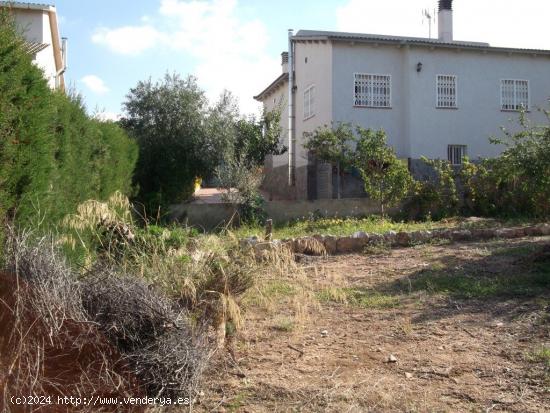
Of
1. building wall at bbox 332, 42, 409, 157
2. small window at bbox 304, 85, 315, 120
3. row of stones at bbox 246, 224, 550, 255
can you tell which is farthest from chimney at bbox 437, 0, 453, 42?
row of stones at bbox 246, 224, 550, 255

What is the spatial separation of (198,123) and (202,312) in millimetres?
13729

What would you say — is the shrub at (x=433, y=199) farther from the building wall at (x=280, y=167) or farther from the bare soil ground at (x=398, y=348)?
the bare soil ground at (x=398, y=348)

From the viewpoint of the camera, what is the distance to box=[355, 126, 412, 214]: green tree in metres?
16.3

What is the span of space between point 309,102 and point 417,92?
14.0 ft

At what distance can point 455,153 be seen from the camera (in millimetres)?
22688

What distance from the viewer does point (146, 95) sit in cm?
1848

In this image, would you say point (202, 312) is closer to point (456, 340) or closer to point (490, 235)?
point (456, 340)

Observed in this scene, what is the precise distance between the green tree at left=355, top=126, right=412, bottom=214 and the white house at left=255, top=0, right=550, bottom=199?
12.6 feet

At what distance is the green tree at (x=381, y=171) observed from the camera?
16312mm

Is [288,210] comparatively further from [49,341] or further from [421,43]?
[49,341]

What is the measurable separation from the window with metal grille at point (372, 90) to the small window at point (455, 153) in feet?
9.60

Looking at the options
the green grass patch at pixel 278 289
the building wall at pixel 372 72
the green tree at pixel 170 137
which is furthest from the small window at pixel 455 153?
the green grass patch at pixel 278 289

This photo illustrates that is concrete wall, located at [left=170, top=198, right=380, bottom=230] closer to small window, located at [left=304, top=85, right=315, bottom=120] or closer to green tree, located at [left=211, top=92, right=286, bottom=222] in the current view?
green tree, located at [left=211, top=92, right=286, bottom=222]

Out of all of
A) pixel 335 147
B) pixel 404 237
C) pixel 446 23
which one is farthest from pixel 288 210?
pixel 446 23
